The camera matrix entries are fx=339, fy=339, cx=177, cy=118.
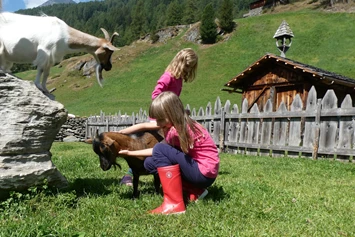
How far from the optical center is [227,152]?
11195mm

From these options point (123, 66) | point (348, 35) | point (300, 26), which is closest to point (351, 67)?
point (348, 35)

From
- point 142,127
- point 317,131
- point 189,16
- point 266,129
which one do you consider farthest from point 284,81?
point 189,16

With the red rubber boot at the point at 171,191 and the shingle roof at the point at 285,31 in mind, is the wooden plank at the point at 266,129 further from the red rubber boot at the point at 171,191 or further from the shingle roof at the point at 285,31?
the shingle roof at the point at 285,31

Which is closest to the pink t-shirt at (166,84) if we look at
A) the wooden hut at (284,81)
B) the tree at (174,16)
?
the wooden hut at (284,81)

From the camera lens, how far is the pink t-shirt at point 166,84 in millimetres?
4066

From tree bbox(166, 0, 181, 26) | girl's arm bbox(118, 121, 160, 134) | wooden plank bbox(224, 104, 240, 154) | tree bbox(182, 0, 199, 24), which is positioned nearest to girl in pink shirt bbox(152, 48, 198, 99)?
girl's arm bbox(118, 121, 160, 134)

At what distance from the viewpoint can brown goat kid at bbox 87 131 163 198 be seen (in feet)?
12.0

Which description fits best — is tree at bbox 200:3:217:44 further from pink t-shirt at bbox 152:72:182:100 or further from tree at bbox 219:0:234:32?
pink t-shirt at bbox 152:72:182:100

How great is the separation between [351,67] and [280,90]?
18.1m

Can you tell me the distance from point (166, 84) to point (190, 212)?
61.5 inches

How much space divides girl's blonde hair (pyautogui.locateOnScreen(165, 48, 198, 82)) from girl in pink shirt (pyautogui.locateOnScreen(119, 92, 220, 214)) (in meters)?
0.77

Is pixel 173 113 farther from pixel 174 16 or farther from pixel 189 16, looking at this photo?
pixel 189 16

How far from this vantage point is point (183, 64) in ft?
13.4

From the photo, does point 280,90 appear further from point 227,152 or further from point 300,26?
point 300,26
